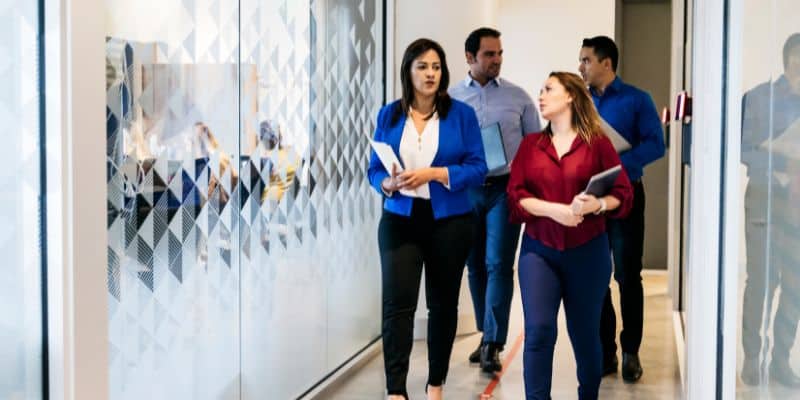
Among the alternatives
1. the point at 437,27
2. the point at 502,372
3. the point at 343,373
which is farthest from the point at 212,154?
the point at 437,27

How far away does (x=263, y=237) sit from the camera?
3.86 metres

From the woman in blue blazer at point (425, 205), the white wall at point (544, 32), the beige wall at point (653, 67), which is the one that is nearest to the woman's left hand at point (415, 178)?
the woman in blue blazer at point (425, 205)

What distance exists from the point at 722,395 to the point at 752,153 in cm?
111

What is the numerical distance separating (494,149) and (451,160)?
51cm

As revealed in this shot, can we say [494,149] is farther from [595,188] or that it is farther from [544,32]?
[544,32]

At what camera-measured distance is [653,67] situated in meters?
9.48

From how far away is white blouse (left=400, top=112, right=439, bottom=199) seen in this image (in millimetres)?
4090

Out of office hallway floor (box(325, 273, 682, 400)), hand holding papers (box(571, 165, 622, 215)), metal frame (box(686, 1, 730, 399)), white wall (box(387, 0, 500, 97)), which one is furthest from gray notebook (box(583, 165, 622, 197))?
white wall (box(387, 0, 500, 97))

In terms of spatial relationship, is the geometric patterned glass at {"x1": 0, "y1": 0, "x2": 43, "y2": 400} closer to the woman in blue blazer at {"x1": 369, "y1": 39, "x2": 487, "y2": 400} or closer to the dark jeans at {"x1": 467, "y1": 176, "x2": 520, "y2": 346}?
the woman in blue blazer at {"x1": 369, "y1": 39, "x2": 487, "y2": 400}

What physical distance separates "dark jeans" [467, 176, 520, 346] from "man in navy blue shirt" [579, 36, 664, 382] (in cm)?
51

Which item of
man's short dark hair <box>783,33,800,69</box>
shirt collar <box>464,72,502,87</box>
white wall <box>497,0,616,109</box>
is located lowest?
man's short dark hair <box>783,33,800,69</box>

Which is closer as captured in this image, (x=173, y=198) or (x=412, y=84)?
(x=173, y=198)

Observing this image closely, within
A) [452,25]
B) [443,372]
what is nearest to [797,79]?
[443,372]

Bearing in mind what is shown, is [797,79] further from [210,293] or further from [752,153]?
[210,293]
